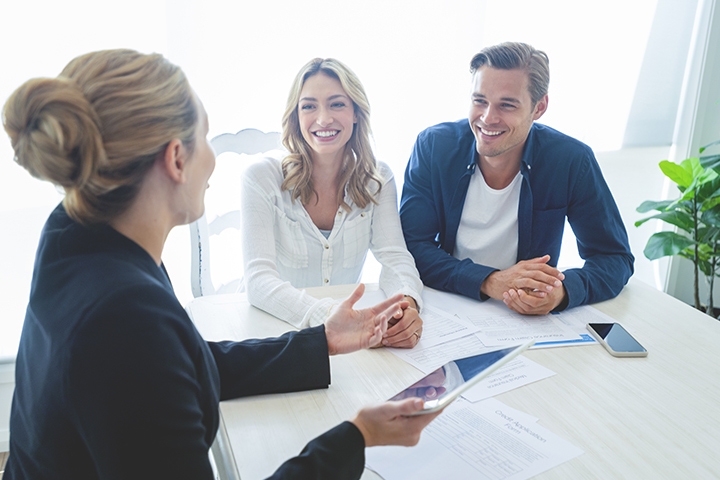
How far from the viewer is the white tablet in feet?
3.01

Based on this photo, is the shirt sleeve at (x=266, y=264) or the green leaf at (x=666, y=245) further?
the green leaf at (x=666, y=245)

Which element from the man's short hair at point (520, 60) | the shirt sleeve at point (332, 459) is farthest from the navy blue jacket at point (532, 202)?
the shirt sleeve at point (332, 459)

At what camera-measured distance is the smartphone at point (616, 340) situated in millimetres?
1300

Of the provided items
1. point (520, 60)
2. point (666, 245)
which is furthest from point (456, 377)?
point (666, 245)

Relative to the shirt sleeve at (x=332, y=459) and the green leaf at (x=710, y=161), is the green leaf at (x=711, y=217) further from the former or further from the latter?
the shirt sleeve at (x=332, y=459)

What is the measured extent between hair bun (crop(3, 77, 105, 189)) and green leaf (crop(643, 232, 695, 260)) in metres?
2.56

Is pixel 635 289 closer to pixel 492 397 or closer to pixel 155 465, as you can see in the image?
pixel 492 397

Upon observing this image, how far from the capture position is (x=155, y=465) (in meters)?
0.69

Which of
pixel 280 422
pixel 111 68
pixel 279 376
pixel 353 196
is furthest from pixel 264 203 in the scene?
pixel 111 68

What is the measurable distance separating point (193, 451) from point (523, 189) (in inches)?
55.5

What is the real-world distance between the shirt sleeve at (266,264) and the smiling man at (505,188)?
17.0 inches

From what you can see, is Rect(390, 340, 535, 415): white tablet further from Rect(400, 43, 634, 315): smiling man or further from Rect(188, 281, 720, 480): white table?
Rect(400, 43, 634, 315): smiling man

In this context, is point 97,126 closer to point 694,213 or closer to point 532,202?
point 532,202

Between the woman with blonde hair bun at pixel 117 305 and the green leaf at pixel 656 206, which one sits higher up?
the woman with blonde hair bun at pixel 117 305
